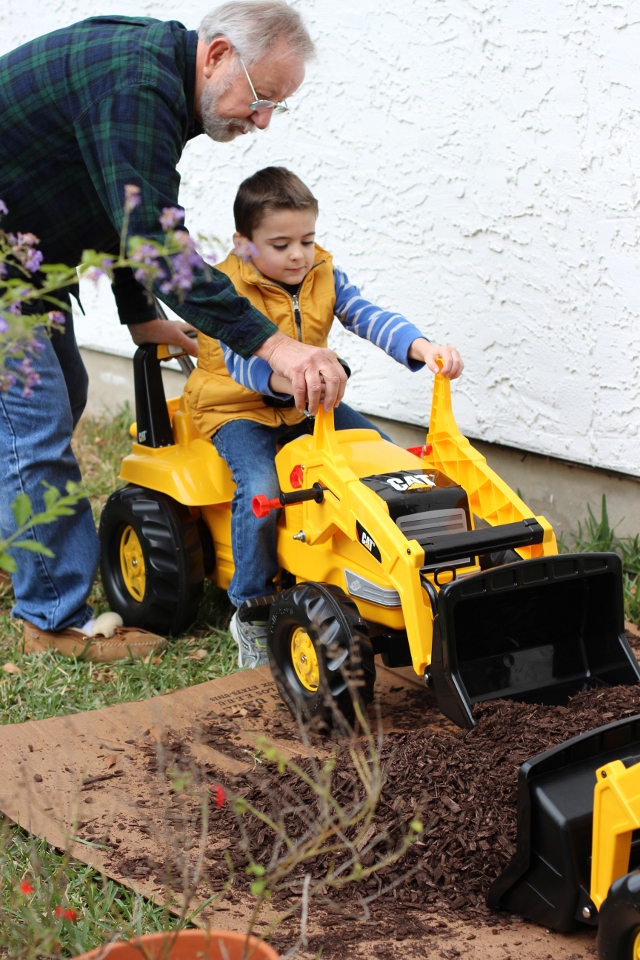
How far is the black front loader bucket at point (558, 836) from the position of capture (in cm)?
188

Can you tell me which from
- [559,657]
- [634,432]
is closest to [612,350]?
[634,432]

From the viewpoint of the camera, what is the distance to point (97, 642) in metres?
3.51

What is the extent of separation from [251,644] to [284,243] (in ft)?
4.19

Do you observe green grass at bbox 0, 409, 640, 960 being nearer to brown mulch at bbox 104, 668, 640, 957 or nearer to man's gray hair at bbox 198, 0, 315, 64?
brown mulch at bbox 104, 668, 640, 957

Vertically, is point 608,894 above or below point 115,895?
above

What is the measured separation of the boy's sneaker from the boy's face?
1.10m

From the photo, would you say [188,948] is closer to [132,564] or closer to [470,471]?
[470,471]

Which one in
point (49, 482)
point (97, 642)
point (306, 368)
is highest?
point (306, 368)

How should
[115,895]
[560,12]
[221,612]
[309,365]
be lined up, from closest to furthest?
[115,895], [309,365], [560,12], [221,612]

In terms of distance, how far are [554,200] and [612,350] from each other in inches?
23.0

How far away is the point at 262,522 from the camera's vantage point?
10.5 ft

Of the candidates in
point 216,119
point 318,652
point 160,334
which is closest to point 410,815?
point 318,652

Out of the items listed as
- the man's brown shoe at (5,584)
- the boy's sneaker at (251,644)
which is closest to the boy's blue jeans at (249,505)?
the boy's sneaker at (251,644)

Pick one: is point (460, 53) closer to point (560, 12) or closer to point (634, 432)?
point (560, 12)
